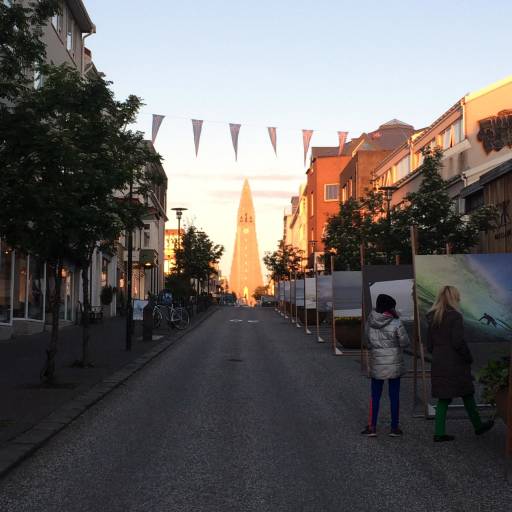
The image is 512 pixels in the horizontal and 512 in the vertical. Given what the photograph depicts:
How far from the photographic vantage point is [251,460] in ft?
24.4

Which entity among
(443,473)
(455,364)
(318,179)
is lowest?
(443,473)

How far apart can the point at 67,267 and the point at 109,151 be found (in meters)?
23.1

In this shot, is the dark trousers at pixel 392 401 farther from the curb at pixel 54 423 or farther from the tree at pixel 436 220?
the tree at pixel 436 220

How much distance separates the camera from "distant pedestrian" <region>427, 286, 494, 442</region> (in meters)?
8.37

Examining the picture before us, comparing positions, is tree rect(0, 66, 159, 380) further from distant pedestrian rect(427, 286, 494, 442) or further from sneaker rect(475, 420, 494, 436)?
sneaker rect(475, 420, 494, 436)

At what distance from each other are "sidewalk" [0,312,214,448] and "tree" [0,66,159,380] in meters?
0.70

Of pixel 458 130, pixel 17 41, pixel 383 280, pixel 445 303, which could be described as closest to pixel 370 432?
pixel 445 303

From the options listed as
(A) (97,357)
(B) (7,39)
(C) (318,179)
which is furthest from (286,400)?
(C) (318,179)

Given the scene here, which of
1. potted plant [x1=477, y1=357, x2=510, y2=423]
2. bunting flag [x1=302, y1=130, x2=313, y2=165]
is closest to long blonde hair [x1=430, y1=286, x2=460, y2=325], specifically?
potted plant [x1=477, y1=357, x2=510, y2=423]

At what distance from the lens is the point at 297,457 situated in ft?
24.9

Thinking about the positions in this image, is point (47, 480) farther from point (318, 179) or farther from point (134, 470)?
point (318, 179)

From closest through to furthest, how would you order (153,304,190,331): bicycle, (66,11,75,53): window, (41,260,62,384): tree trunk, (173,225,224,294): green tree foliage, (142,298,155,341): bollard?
1. (41,260,62,384): tree trunk
2. (142,298,155,341): bollard
3. (153,304,190,331): bicycle
4. (66,11,75,53): window
5. (173,225,224,294): green tree foliage

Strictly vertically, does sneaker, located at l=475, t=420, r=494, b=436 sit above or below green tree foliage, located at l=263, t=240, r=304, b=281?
below

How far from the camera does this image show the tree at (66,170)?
10406 millimetres
